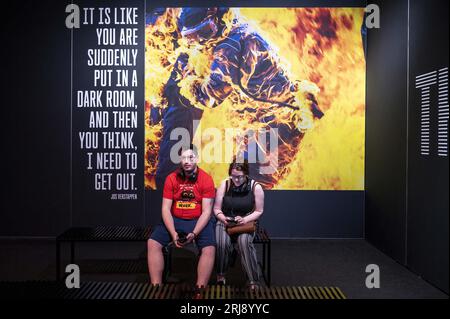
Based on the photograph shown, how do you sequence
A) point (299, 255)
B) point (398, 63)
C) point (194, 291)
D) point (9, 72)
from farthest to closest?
point (9, 72)
point (299, 255)
point (398, 63)
point (194, 291)

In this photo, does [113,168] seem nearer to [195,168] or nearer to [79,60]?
[79,60]

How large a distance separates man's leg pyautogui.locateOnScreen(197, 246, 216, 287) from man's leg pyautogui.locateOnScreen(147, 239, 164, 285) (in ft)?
1.04

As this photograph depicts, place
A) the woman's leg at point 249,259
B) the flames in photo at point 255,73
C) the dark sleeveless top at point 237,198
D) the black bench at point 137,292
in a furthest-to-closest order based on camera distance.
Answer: the flames in photo at point 255,73 < the dark sleeveless top at point 237,198 < the woman's leg at point 249,259 < the black bench at point 137,292

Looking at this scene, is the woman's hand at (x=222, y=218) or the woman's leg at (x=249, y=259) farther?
the woman's hand at (x=222, y=218)

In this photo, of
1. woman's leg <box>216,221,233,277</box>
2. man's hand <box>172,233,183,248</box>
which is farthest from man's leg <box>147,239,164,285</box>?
woman's leg <box>216,221,233,277</box>

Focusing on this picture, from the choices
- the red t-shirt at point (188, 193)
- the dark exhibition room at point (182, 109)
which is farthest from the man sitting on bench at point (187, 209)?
the dark exhibition room at point (182, 109)

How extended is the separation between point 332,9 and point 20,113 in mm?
4286

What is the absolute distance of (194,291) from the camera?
301 cm

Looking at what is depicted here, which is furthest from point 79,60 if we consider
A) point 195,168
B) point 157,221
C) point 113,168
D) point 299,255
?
point 299,255

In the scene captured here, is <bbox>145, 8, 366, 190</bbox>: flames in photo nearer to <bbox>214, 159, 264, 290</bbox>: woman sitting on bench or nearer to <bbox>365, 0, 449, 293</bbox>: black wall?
<bbox>365, 0, 449, 293</bbox>: black wall

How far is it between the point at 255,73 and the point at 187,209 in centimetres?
286

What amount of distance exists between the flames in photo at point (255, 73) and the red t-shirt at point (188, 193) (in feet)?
7.62

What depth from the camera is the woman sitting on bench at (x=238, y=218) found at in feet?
14.8

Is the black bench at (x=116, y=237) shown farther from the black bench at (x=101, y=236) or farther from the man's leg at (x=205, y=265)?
the man's leg at (x=205, y=265)
